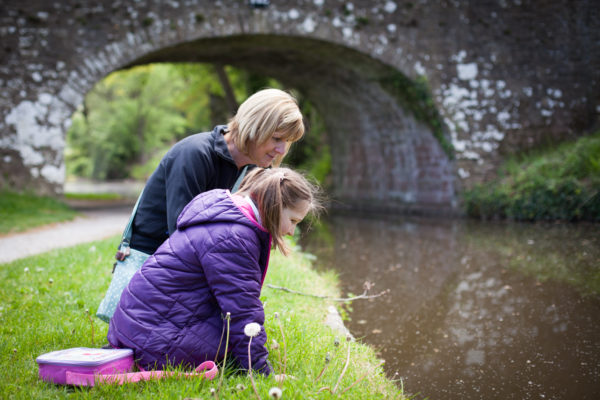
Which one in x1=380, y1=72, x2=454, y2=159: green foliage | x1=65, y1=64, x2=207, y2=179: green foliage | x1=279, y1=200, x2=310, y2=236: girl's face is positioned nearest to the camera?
x1=279, y1=200, x2=310, y2=236: girl's face

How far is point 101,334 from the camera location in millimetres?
2533

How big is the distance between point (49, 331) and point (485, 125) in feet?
29.6

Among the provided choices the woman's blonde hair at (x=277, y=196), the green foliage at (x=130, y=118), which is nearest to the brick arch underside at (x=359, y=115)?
the woman's blonde hair at (x=277, y=196)

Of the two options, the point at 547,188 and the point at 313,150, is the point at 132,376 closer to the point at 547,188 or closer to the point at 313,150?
the point at 547,188

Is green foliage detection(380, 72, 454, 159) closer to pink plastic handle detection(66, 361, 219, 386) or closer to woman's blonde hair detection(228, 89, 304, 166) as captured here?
woman's blonde hair detection(228, 89, 304, 166)

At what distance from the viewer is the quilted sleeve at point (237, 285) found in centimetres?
189

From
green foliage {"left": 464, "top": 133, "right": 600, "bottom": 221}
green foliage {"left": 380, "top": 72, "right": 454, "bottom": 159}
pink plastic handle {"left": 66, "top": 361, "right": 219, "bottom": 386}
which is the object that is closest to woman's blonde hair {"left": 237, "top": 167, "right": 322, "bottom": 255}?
pink plastic handle {"left": 66, "top": 361, "right": 219, "bottom": 386}

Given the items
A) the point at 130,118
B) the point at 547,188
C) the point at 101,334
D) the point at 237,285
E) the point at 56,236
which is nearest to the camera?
the point at 237,285

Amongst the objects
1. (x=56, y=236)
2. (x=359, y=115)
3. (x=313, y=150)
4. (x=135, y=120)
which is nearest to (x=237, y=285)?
(x=56, y=236)

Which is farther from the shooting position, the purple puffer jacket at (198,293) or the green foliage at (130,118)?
the green foliage at (130,118)

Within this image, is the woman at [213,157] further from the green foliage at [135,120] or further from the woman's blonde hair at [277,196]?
the green foliage at [135,120]

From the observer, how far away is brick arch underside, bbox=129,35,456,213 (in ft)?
32.4

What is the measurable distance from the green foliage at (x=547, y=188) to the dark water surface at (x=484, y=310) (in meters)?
0.58

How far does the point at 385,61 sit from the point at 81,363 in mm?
8677
